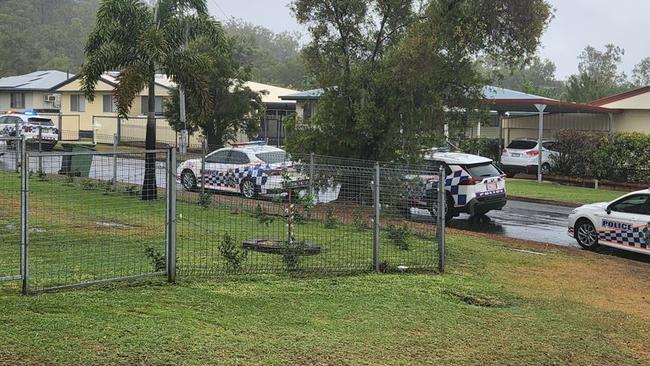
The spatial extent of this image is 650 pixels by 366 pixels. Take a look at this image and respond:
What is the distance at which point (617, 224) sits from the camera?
13.0m

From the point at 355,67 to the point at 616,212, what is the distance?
7.77 meters

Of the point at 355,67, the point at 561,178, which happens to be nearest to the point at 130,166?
the point at 355,67

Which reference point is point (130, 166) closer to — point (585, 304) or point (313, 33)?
point (585, 304)

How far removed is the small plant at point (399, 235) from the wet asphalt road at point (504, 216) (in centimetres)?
335

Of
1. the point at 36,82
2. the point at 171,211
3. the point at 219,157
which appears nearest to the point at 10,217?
the point at 171,211

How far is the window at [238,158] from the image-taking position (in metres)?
19.0

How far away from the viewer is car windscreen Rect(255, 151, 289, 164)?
18734 mm

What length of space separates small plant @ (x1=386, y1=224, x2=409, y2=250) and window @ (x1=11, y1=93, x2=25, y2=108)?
4970 centimetres

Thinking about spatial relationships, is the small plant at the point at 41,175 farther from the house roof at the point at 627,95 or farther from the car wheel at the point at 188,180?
the house roof at the point at 627,95

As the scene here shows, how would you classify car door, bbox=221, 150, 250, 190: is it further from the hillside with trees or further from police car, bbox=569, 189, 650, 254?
the hillside with trees

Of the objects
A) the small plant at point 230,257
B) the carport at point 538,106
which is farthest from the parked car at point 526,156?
the small plant at point 230,257

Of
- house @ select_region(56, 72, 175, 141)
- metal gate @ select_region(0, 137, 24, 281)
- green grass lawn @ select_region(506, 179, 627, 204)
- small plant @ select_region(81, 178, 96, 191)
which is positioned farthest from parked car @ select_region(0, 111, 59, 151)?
small plant @ select_region(81, 178, 96, 191)

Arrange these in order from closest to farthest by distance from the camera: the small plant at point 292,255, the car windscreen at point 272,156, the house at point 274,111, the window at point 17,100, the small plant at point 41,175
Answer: the small plant at point 292,255 < the small plant at point 41,175 < the car windscreen at point 272,156 < the house at point 274,111 < the window at point 17,100

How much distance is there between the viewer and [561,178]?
30.8 meters
